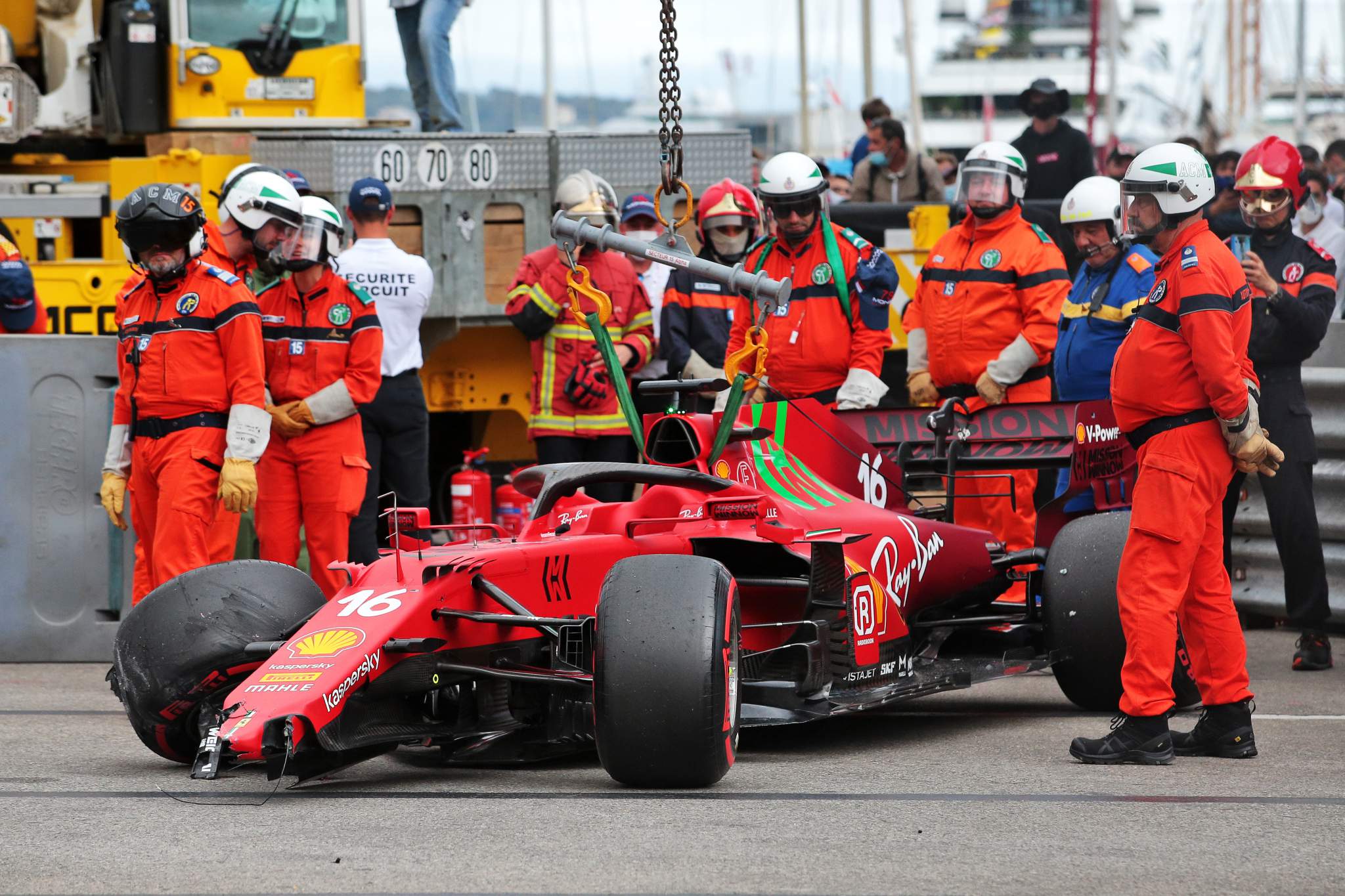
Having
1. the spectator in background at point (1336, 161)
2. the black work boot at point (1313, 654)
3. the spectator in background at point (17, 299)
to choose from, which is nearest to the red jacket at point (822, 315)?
the black work boot at point (1313, 654)

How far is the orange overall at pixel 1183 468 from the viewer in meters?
6.69

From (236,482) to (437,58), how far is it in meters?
6.15

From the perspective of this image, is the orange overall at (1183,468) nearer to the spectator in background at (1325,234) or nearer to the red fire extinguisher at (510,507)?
the red fire extinguisher at (510,507)

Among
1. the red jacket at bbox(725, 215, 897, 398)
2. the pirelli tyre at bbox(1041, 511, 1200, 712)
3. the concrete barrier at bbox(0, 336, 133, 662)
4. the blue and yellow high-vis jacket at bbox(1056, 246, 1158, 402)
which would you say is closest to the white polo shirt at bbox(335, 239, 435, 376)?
the concrete barrier at bbox(0, 336, 133, 662)

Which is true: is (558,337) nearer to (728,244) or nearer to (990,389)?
(728,244)

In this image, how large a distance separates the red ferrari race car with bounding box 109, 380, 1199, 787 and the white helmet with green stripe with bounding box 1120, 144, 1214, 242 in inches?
41.2

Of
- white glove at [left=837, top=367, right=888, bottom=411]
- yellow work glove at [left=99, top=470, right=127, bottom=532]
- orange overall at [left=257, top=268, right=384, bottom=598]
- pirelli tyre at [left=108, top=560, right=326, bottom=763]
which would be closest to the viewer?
pirelli tyre at [left=108, top=560, right=326, bottom=763]

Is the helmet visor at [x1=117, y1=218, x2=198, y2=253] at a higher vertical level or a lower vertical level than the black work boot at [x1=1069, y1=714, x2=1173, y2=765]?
higher

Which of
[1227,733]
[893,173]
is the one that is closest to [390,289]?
[1227,733]

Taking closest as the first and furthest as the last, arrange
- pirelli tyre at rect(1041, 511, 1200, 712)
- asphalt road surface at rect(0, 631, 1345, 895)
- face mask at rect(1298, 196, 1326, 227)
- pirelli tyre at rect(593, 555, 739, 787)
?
asphalt road surface at rect(0, 631, 1345, 895) → pirelli tyre at rect(593, 555, 739, 787) → pirelli tyre at rect(1041, 511, 1200, 712) → face mask at rect(1298, 196, 1326, 227)

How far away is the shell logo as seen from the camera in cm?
596

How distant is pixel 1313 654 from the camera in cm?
935

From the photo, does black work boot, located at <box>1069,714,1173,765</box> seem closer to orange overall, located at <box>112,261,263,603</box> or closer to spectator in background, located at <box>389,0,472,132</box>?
orange overall, located at <box>112,261,263,603</box>

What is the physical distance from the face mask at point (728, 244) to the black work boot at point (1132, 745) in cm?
465
